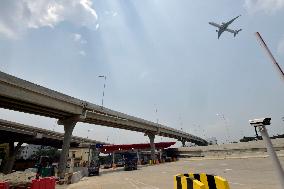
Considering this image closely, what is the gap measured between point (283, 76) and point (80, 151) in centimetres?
13080

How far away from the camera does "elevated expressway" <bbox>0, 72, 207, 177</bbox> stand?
35438 mm

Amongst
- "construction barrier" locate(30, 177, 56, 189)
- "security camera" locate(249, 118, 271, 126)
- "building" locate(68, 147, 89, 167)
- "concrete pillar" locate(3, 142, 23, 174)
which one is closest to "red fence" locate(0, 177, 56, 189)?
"construction barrier" locate(30, 177, 56, 189)

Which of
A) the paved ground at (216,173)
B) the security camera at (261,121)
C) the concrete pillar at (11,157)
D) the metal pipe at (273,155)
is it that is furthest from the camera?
the concrete pillar at (11,157)

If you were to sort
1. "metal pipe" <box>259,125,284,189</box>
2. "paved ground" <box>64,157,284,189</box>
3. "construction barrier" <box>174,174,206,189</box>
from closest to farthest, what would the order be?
"metal pipe" <box>259,125,284,189</box> < "construction barrier" <box>174,174,206,189</box> < "paved ground" <box>64,157,284,189</box>

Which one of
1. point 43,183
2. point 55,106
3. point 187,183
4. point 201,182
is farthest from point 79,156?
point 201,182

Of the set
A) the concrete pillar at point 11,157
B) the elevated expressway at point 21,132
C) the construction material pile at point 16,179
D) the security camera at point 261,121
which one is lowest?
the security camera at point 261,121

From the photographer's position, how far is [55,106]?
143ft

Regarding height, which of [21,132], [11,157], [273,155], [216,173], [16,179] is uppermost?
[21,132]

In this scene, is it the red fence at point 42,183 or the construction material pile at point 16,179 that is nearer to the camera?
the red fence at point 42,183

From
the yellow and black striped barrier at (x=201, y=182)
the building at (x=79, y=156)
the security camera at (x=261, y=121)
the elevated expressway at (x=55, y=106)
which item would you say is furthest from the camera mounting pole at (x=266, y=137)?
the building at (x=79, y=156)

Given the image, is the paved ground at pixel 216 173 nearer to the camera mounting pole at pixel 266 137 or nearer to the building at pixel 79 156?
the camera mounting pole at pixel 266 137

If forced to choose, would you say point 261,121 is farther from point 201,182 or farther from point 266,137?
point 201,182

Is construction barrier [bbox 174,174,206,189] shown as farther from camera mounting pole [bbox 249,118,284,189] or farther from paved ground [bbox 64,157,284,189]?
paved ground [bbox 64,157,284,189]

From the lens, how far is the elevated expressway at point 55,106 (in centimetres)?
3544
